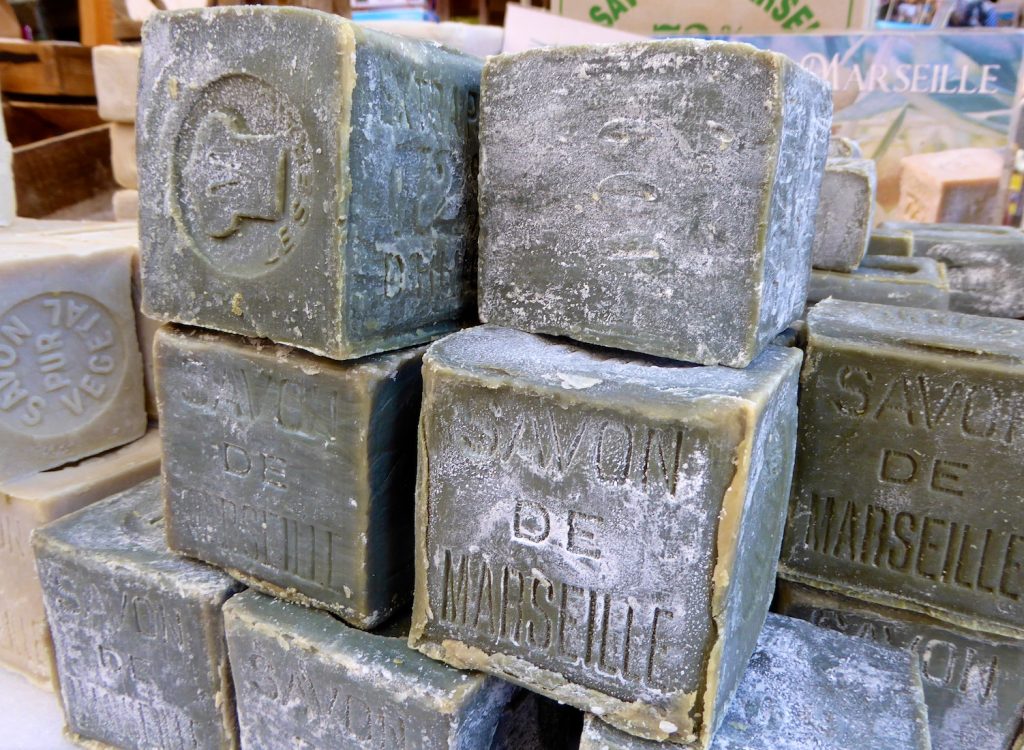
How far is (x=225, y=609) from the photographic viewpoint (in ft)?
4.11

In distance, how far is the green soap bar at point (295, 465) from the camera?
1.13 metres

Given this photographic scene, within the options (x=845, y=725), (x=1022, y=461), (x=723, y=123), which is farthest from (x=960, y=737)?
(x=723, y=123)

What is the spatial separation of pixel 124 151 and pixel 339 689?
2458mm

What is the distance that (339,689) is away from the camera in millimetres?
1156

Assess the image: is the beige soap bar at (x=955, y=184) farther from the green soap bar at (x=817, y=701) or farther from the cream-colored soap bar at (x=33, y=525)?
the cream-colored soap bar at (x=33, y=525)

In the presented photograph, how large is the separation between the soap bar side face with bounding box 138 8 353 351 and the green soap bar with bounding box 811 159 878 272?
4.34 feet

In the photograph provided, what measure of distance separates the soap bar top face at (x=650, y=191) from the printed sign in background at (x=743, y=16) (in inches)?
105

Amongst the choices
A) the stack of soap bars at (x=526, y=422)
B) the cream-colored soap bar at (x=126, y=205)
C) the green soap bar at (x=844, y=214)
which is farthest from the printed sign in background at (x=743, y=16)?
the stack of soap bars at (x=526, y=422)

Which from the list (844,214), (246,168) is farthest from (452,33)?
(246,168)

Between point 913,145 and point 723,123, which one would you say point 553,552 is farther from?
point 913,145

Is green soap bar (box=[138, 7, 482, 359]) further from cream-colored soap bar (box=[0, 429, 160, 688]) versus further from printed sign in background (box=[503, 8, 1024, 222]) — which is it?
printed sign in background (box=[503, 8, 1024, 222])

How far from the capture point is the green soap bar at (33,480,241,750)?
1298 mm

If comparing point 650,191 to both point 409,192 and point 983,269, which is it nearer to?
point 409,192

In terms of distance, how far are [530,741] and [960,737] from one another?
0.75 meters
